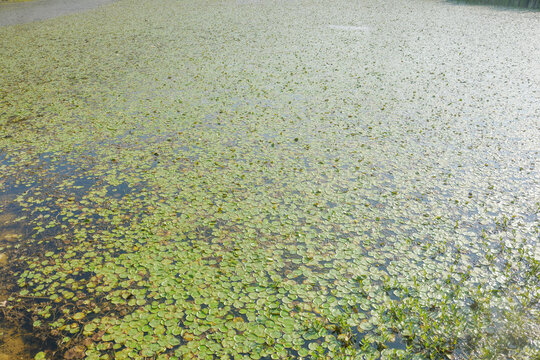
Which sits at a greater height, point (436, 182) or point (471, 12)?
point (471, 12)

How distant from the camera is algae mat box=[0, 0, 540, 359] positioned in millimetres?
2355

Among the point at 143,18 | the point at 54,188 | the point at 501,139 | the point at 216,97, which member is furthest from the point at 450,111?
the point at 143,18

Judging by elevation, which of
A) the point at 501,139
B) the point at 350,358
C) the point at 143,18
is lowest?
the point at 350,358

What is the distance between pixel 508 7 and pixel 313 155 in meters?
15.5

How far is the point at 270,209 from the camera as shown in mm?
3492

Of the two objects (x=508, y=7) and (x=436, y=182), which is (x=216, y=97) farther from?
(x=508, y=7)

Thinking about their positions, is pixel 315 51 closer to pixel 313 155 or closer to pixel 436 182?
pixel 313 155

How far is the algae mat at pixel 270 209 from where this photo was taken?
92.7 inches

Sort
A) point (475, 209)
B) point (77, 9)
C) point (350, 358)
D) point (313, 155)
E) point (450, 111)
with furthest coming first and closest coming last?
1. point (77, 9)
2. point (450, 111)
3. point (313, 155)
4. point (475, 209)
5. point (350, 358)

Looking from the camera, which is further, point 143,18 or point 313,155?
point 143,18

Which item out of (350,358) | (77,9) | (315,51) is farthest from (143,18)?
(350,358)

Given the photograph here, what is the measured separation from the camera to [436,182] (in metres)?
3.93

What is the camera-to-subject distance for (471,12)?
47.6 feet

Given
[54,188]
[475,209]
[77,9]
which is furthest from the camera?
[77,9]
